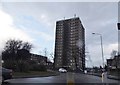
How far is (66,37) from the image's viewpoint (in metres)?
143

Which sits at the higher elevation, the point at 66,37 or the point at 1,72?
the point at 66,37

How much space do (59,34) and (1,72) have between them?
12444 centimetres

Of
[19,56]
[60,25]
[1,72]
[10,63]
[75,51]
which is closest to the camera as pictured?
[1,72]

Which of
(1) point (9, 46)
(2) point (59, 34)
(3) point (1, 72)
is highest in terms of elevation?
(2) point (59, 34)

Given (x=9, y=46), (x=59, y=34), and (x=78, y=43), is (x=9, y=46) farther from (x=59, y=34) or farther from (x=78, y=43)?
(x=59, y=34)

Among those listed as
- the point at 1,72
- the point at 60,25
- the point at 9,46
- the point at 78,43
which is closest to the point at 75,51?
the point at 78,43

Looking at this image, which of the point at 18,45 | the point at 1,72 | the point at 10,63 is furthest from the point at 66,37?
the point at 1,72

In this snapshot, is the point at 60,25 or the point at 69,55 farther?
the point at 60,25

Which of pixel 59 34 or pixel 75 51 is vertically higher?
pixel 59 34

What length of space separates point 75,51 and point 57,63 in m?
20.9

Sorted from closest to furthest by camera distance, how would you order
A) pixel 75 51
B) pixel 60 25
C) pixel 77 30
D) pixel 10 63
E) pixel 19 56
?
pixel 10 63
pixel 19 56
pixel 75 51
pixel 77 30
pixel 60 25

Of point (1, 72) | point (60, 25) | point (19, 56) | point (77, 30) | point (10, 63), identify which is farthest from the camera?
point (60, 25)

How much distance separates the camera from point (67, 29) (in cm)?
14212

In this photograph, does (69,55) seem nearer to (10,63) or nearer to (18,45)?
(18,45)
